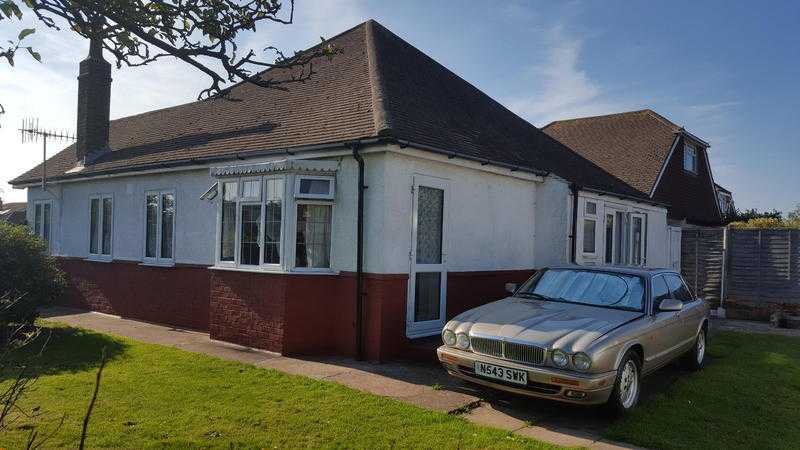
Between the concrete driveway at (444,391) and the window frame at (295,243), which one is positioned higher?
the window frame at (295,243)

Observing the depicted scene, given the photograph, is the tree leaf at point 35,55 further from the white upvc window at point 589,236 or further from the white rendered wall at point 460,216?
the white upvc window at point 589,236

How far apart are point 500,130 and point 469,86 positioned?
2468 mm

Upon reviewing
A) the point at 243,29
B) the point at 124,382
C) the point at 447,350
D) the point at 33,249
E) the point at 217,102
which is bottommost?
the point at 124,382

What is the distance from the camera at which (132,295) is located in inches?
499

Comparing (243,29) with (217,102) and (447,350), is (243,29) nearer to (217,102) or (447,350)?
(447,350)

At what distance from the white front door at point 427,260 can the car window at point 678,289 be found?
3.38m

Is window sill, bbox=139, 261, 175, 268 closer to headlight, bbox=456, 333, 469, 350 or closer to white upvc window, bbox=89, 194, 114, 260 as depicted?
white upvc window, bbox=89, 194, 114, 260

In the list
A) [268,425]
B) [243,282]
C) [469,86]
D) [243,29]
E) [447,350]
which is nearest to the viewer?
[243,29]

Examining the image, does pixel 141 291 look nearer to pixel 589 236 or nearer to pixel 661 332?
pixel 589 236

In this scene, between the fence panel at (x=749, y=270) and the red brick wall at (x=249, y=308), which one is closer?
the red brick wall at (x=249, y=308)

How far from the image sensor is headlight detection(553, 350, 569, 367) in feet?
18.7

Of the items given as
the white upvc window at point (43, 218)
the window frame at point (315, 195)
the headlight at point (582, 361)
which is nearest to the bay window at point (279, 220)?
the window frame at point (315, 195)

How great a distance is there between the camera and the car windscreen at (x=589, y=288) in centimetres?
710

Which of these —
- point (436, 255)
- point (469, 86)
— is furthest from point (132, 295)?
point (469, 86)
